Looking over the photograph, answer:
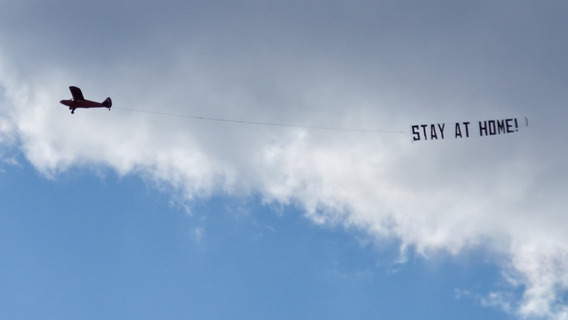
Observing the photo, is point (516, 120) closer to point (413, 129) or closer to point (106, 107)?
point (413, 129)

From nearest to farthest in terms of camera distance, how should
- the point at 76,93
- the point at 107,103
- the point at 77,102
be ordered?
the point at 76,93 < the point at 77,102 < the point at 107,103

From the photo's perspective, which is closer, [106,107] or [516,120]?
[516,120]

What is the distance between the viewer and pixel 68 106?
108 m

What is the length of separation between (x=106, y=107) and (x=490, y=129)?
71107mm

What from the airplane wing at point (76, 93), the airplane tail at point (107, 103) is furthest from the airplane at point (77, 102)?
the airplane tail at point (107, 103)

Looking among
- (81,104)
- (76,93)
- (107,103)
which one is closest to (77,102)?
(81,104)

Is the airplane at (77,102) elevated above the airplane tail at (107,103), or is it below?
below

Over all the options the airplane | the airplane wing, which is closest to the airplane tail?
the airplane

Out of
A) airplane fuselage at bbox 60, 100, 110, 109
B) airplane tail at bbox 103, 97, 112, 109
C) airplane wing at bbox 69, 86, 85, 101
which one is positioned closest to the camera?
airplane wing at bbox 69, 86, 85, 101

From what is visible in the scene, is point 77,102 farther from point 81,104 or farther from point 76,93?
point 76,93

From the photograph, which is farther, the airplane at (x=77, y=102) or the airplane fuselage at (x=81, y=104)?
the airplane fuselage at (x=81, y=104)

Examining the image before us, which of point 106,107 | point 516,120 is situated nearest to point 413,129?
point 516,120

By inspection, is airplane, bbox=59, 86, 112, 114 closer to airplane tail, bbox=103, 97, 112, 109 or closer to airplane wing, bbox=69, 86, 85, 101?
airplane wing, bbox=69, 86, 85, 101

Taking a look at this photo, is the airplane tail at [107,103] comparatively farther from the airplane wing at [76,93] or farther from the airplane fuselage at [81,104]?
the airplane wing at [76,93]
